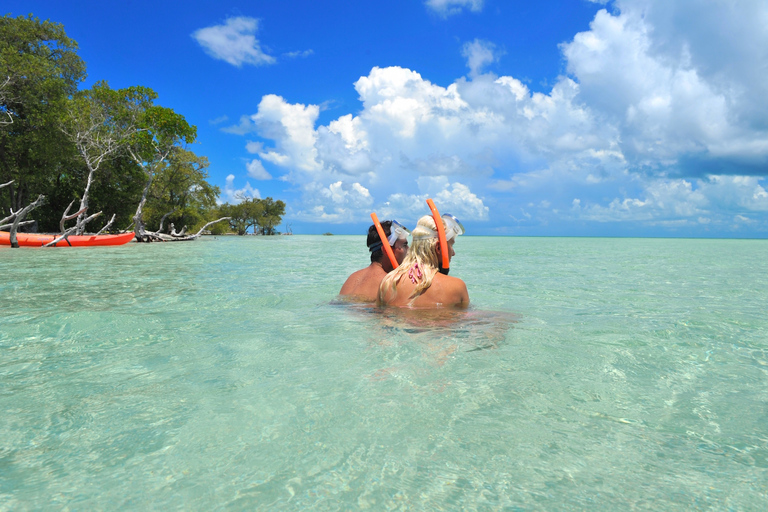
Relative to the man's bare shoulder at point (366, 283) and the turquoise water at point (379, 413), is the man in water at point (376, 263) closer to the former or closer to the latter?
the man's bare shoulder at point (366, 283)

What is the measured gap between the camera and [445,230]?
4.77 meters

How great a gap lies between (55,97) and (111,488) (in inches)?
1384

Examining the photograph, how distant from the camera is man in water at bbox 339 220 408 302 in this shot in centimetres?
571

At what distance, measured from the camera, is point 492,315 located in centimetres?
568

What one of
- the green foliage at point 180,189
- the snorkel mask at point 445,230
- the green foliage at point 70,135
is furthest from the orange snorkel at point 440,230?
the green foliage at point 180,189

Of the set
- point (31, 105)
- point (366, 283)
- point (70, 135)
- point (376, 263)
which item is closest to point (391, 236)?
point (376, 263)

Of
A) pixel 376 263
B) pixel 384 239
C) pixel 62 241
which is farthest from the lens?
pixel 62 241

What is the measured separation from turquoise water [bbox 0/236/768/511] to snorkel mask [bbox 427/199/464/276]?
69cm

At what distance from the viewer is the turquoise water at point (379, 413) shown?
1.85 metres

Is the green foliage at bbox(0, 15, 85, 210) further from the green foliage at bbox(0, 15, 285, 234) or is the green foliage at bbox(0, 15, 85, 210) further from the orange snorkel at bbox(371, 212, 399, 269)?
the orange snorkel at bbox(371, 212, 399, 269)

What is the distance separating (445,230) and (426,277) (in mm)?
562

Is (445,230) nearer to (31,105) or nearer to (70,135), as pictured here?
(70,135)

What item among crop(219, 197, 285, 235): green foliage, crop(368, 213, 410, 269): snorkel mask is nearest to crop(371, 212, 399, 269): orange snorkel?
crop(368, 213, 410, 269): snorkel mask

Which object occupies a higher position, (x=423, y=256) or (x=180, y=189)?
(x=180, y=189)
